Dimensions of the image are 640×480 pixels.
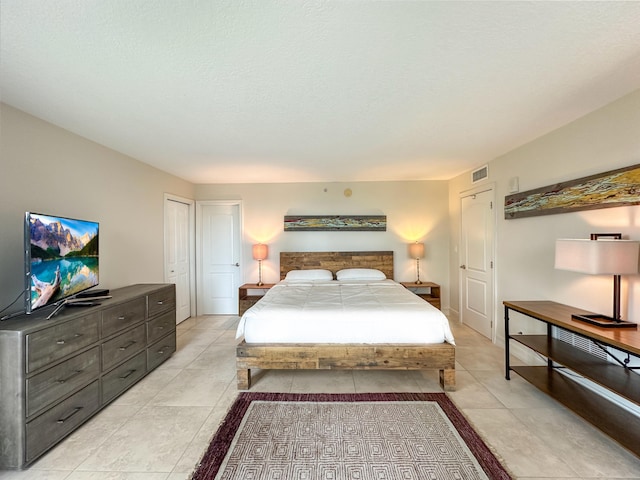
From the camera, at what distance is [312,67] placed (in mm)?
1564

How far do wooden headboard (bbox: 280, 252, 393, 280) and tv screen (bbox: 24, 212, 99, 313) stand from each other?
2689 millimetres

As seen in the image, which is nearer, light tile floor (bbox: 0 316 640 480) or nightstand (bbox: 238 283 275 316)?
light tile floor (bbox: 0 316 640 480)

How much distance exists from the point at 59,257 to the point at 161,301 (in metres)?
1.12

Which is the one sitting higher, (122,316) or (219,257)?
(219,257)

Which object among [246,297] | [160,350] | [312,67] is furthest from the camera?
[246,297]

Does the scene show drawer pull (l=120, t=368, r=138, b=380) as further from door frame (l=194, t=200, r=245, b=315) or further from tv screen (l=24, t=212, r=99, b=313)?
door frame (l=194, t=200, r=245, b=315)

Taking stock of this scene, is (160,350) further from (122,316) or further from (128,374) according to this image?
(122,316)

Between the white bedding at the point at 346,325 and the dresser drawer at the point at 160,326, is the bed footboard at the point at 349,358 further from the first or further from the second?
the dresser drawer at the point at 160,326

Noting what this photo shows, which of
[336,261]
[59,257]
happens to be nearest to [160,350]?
[59,257]

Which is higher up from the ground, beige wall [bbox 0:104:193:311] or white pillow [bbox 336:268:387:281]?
beige wall [bbox 0:104:193:311]

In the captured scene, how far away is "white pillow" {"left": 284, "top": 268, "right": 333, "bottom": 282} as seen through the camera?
430 cm

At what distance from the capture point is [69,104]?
1.97 meters

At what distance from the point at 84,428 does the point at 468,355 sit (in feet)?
11.8

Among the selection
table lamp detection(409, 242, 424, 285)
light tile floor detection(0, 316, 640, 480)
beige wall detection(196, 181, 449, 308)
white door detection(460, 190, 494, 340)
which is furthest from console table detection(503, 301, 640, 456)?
beige wall detection(196, 181, 449, 308)
